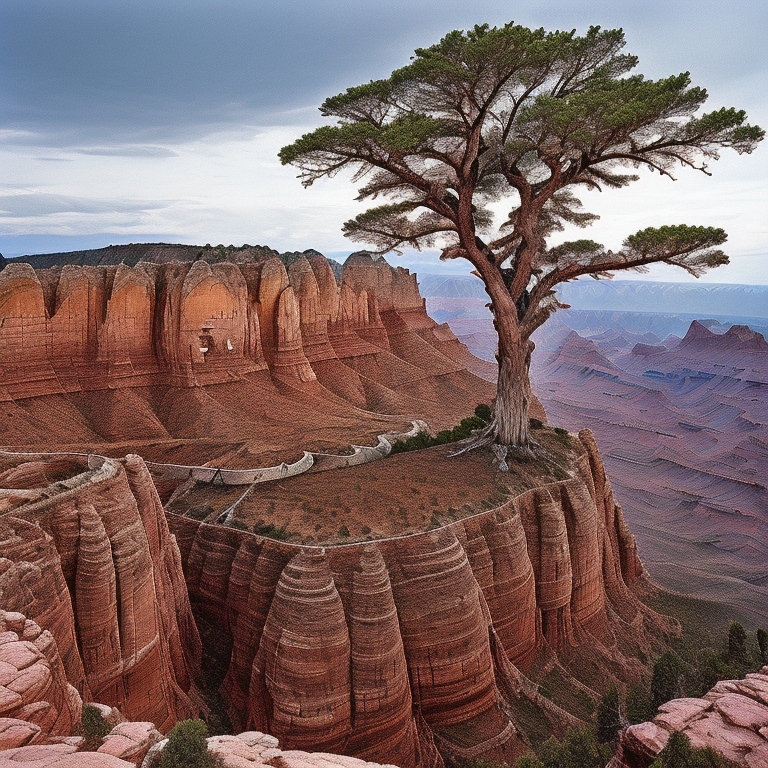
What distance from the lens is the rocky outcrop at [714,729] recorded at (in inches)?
380

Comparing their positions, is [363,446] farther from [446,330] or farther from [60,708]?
[446,330]

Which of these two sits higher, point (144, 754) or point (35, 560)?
point (35, 560)

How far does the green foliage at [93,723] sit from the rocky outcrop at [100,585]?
1.56 metres

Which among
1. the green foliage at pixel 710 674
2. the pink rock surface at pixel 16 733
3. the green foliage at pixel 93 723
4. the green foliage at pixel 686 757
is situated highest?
the pink rock surface at pixel 16 733

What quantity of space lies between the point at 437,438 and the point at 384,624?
13238 mm

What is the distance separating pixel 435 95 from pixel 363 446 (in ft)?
47.7

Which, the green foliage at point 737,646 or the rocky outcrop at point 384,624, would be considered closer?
the rocky outcrop at point 384,624

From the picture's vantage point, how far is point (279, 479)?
21.2 meters

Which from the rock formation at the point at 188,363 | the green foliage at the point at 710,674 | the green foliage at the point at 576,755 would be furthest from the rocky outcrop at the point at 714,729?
the rock formation at the point at 188,363

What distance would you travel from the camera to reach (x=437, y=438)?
27.4 metres

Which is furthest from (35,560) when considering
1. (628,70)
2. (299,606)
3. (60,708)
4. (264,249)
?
(264,249)

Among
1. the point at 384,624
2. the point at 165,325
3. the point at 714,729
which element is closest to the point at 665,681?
the point at 714,729

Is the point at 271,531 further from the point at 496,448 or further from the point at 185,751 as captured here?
the point at 496,448

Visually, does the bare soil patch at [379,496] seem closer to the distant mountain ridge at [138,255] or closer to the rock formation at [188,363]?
the rock formation at [188,363]
